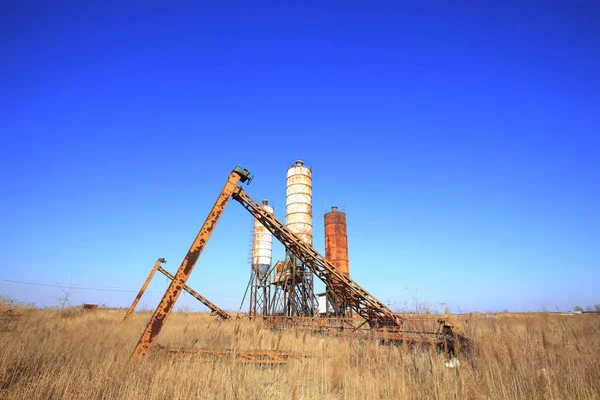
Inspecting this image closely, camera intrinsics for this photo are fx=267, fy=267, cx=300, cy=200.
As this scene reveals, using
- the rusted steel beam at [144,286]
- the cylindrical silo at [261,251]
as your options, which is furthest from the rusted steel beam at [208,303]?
the cylindrical silo at [261,251]

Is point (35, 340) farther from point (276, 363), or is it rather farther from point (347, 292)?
point (347, 292)

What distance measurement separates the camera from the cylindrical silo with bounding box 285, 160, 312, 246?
72.0ft

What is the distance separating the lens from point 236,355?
5.71m

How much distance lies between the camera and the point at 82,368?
4.41 metres

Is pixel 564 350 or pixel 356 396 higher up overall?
pixel 564 350

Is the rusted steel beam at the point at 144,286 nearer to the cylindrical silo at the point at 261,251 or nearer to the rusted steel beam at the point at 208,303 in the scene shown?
the rusted steel beam at the point at 208,303

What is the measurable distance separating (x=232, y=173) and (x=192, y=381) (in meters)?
5.40

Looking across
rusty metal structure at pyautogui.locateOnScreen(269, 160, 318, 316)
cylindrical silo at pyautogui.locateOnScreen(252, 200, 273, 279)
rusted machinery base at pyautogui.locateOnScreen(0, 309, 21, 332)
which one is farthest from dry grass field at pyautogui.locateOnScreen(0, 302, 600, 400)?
cylindrical silo at pyautogui.locateOnScreen(252, 200, 273, 279)

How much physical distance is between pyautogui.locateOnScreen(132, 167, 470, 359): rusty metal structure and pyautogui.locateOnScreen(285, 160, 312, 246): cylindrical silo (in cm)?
883

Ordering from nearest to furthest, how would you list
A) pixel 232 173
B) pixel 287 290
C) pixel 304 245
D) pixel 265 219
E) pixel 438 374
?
pixel 438 374, pixel 232 173, pixel 265 219, pixel 304 245, pixel 287 290

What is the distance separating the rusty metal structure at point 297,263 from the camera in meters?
20.3

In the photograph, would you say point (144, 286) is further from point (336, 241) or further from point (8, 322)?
point (336, 241)

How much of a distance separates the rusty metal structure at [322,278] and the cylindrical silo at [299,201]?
8832 mm

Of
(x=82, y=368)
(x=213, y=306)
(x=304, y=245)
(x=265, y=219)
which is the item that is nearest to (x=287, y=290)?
(x=213, y=306)
